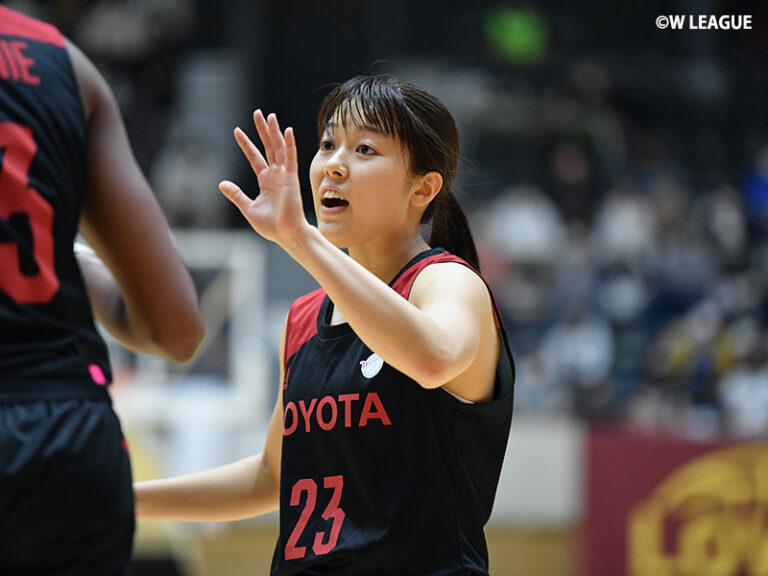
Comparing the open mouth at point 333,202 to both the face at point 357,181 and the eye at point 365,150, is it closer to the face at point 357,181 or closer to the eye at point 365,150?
the face at point 357,181

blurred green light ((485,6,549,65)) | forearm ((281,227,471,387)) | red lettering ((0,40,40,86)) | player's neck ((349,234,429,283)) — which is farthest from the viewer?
blurred green light ((485,6,549,65))

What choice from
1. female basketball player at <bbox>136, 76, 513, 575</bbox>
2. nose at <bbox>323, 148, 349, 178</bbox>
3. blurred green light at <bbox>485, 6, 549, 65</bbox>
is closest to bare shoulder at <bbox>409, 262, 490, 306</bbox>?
female basketball player at <bbox>136, 76, 513, 575</bbox>

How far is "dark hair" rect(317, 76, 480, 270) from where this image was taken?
2264 millimetres

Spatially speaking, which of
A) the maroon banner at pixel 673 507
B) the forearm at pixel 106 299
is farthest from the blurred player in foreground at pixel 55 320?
the maroon banner at pixel 673 507

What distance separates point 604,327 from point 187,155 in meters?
4.63

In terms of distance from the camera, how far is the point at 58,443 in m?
2.06

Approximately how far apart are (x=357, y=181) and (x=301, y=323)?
0.42 meters

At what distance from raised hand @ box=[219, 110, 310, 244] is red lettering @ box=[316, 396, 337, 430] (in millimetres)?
392

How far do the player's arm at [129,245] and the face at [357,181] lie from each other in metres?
0.41

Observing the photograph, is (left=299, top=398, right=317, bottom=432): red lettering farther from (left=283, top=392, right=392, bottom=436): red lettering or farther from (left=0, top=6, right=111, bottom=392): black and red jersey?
(left=0, top=6, right=111, bottom=392): black and red jersey

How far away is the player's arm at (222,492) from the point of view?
2529mm

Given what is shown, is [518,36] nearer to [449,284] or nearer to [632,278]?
[632,278]

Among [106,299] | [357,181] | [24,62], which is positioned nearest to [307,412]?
[357,181]

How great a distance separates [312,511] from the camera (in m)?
2.24
